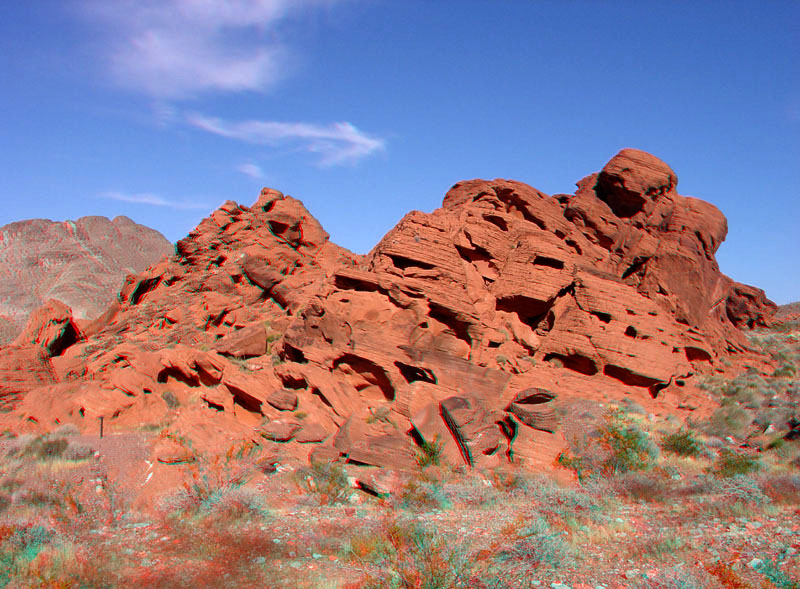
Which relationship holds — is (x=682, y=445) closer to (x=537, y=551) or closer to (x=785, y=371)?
(x=537, y=551)

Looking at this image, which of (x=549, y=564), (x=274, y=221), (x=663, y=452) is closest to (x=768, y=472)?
(x=663, y=452)

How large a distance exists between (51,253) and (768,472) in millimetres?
86693

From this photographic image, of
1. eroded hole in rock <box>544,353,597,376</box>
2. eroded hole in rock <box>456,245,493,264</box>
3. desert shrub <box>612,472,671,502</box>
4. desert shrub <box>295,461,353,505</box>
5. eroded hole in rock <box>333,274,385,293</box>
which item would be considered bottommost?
desert shrub <box>295,461,353,505</box>

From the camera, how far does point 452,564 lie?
6164 mm

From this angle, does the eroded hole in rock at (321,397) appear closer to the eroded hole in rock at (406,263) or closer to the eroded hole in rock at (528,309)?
the eroded hole in rock at (406,263)

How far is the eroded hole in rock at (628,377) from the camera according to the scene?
17141mm

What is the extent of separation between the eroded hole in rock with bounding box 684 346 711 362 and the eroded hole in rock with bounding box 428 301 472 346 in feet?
34.5

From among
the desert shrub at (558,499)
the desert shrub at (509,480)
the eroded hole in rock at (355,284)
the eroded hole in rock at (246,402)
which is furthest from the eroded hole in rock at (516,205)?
the eroded hole in rock at (246,402)

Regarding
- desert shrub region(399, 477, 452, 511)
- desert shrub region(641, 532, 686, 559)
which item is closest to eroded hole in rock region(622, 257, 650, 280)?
desert shrub region(399, 477, 452, 511)

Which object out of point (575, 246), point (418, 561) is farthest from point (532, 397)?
point (575, 246)

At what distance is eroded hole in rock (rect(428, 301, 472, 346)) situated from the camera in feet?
51.8

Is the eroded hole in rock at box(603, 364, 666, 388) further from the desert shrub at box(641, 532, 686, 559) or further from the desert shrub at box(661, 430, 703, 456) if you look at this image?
the desert shrub at box(641, 532, 686, 559)

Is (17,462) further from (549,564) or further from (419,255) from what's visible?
(419,255)

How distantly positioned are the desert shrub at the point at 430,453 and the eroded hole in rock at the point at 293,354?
4.31 m
